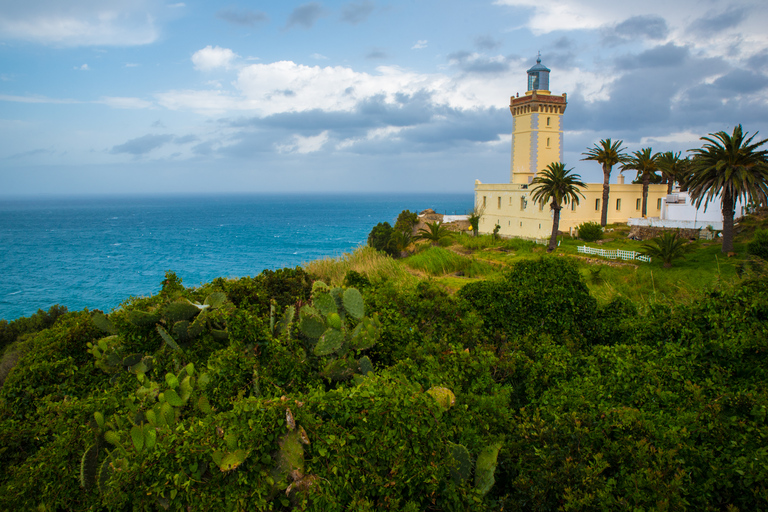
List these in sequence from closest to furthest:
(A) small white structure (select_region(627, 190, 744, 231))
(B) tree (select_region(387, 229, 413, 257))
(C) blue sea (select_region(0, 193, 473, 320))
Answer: (A) small white structure (select_region(627, 190, 744, 231)) → (B) tree (select_region(387, 229, 413, 257)) → (C) blue sea (select_region(0, 193, 473, 320))

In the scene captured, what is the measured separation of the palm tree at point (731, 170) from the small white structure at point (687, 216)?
5.66m

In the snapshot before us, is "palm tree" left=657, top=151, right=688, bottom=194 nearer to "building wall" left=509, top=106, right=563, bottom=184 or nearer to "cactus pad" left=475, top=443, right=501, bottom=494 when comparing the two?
"building wall" left=509, top=106, right=563, bottom=184

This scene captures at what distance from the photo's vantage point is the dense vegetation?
3.14 metres

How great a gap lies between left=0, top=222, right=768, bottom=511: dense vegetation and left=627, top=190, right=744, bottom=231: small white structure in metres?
27.0

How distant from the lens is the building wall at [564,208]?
1357 inches

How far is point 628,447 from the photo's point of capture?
363 centimetres

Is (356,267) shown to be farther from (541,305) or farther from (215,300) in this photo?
(215,300)

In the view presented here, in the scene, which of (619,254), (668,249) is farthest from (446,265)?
(619,254)

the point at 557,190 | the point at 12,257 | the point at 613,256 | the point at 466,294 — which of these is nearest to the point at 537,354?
the point at 466,294

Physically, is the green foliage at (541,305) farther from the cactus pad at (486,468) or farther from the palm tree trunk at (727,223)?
the palm tree trunk at (727,223)

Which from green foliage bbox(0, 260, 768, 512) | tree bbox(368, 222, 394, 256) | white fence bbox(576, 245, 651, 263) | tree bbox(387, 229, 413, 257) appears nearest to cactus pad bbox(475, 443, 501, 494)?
green foliage bbox(0, 260, 768, 512)

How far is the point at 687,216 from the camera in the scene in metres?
31.5

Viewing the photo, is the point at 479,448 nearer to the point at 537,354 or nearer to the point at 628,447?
the point at 628,447

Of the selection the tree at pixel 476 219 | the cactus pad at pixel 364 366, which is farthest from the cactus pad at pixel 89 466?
the tree at pixel 476 219
